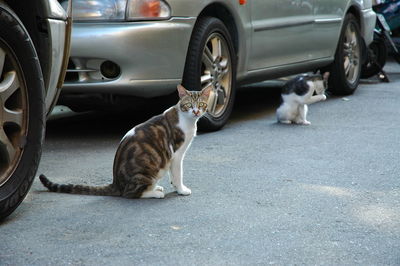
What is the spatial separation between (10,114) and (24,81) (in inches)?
7.9

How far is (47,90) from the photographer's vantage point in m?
4.92

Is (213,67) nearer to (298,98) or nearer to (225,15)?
(225,15)

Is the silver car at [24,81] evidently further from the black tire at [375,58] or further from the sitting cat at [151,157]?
the black tire at [375,58]

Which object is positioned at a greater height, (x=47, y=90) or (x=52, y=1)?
(x=52, y=1)

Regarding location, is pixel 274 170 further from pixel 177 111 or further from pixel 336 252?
pixel 336 252

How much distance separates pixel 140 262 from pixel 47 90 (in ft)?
4.97

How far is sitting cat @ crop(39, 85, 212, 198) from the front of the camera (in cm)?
498

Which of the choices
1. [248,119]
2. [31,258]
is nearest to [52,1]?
[31,258]

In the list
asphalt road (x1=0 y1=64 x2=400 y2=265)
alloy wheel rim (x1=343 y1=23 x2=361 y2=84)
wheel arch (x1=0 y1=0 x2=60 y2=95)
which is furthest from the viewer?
alloy wheel rim (x1=343 y1=23 x2=361 y2=84)

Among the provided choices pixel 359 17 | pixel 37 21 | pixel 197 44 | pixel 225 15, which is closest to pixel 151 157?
pixel 37 21

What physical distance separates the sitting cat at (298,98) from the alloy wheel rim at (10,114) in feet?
12.5

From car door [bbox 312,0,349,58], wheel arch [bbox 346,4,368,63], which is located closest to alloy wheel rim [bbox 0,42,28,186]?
car door [bbox 312,0,349,58]

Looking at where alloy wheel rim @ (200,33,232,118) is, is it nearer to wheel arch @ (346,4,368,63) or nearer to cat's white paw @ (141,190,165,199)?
cat's white paw @ (141,190,165,199)

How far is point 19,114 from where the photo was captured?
178 inches
